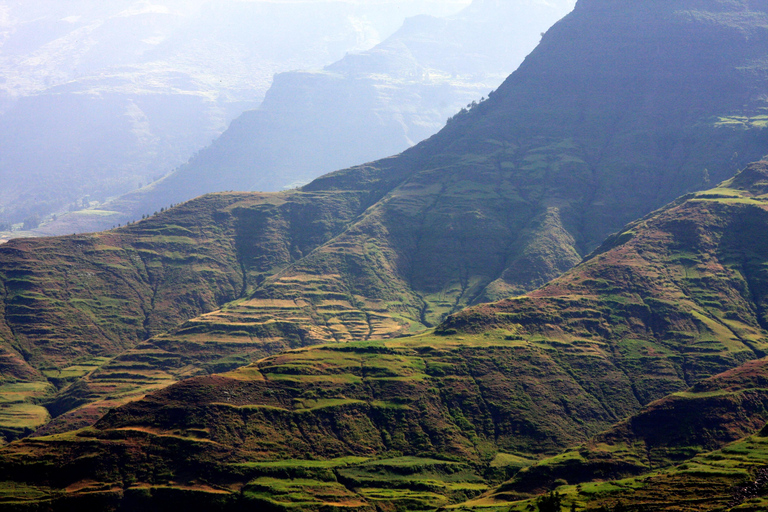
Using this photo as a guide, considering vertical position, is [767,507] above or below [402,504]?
above

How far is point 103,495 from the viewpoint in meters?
186

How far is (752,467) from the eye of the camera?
175 metres

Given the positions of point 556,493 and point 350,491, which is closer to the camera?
point 556,493

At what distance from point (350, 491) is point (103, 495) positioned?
61.7 metres

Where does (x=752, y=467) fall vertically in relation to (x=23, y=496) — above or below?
below

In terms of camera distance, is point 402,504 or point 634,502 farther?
point 402,504

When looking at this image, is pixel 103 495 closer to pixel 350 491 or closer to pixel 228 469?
pixel 228 469

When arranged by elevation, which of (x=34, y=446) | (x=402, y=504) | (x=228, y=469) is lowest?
(x=402, y=504)

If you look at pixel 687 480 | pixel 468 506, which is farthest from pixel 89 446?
pixel 687 480

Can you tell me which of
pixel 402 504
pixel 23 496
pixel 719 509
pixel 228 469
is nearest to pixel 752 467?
pixel 719 509

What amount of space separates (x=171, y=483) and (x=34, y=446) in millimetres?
39796

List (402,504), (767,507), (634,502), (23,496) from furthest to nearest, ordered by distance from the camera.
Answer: (402,504) → (23,496) → (634,502) → (767,507)

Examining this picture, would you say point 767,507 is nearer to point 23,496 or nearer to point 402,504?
point 402,504

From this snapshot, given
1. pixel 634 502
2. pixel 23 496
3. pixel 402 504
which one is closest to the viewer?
pixel 634 502
